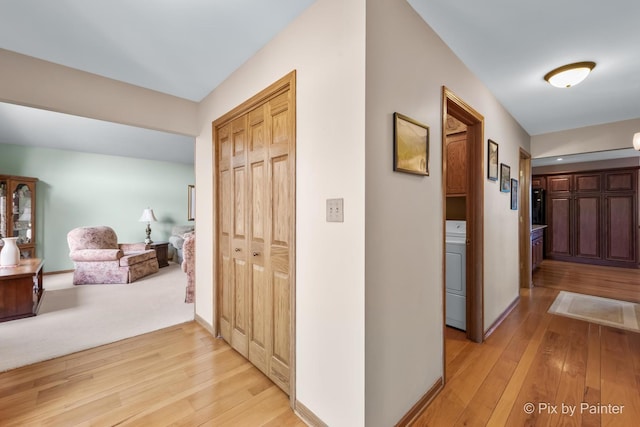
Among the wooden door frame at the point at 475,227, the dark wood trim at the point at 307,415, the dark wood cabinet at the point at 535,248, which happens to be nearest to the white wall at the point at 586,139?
the dark wood cabinet at the point at 535,248

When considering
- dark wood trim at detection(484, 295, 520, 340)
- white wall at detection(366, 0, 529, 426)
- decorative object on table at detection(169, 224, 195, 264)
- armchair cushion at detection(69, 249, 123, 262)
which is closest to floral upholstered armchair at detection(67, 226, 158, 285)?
armchair cushion at detection(69, 249, 123, 262)

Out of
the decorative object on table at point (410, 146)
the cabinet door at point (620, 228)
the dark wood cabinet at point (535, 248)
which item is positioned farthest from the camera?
the cabinet door at point (620, 228)

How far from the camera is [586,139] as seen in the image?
383 centimetres

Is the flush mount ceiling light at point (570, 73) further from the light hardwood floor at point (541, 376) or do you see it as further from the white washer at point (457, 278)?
the light hardwood floor at point (541, 376)

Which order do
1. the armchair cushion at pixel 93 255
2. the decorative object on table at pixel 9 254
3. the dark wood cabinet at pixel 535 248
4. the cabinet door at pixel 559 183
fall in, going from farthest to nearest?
the cabinet door at pixel 559 183, the dark wood cabinet at pixel 535 248, the armchair cushion at pixel 93 255, the decorative object on table at pixel 9 254

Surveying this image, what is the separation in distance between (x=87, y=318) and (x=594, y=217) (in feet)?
30.2

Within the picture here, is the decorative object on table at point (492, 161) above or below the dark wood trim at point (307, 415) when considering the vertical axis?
above

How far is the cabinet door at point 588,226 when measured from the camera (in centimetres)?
585

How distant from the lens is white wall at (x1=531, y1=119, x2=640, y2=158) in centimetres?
354

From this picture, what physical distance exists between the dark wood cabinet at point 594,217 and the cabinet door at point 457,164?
536 centimetres

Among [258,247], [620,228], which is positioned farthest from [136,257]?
[620,228]

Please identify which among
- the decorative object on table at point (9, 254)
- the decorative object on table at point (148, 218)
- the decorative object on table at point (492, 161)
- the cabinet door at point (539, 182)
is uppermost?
the cabinet door at point (539, 182)

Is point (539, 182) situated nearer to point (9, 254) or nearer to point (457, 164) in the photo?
point (457, 164)

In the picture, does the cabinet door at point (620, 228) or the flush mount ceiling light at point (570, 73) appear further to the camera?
the cabinet door at point (620, 228)
